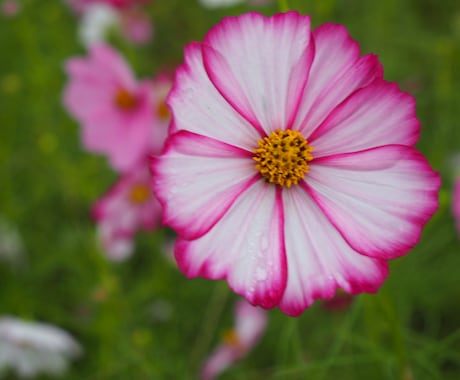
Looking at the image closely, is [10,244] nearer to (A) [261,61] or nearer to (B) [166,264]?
(B) [166,264]

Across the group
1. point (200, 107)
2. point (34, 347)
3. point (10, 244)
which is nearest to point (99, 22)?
point (10, 244)

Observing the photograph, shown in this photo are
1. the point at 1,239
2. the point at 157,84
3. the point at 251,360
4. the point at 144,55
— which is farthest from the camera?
the point at 144,55

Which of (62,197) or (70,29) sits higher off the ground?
(70,29)

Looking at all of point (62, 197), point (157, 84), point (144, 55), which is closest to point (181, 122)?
point (157, 84)

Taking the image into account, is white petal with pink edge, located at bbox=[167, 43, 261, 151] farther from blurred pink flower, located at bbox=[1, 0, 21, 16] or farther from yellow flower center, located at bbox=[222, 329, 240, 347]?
blurred pink flower, located at bbox=[1, 0, 21, 16]

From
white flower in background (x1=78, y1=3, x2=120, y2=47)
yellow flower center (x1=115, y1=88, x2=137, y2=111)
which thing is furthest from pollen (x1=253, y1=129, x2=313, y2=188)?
white flower in background (x1=78, y1=3, x2=120, y2=47)

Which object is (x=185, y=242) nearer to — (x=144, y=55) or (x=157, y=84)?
(x=157, y=84)
